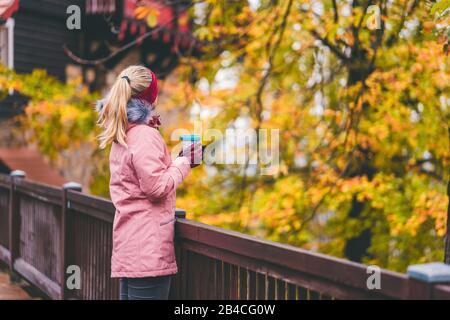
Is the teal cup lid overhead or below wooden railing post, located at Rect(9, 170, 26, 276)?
overhead

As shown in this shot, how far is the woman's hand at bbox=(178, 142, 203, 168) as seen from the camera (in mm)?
3111

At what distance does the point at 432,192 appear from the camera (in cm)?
855

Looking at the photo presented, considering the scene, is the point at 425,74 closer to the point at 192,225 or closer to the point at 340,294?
the point at 192,225

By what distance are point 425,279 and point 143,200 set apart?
160 centimetres

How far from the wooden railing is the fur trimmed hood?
2.24 ft

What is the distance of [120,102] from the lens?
9.75ft

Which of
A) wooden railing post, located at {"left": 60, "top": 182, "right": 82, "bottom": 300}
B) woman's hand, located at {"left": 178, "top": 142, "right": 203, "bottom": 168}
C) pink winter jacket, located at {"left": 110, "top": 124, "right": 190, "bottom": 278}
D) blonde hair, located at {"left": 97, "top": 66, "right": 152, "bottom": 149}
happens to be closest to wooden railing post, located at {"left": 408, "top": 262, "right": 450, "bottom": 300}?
pink winter jacket, located at {"left": 110, "top": 124, "right": 190, "bottom": 278}

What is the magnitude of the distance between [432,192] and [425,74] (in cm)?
175

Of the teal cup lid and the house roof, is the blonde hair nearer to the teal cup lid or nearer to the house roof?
the teal cup lid

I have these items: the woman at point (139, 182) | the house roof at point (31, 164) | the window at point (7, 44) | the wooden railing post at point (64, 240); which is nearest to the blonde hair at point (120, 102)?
the woman at point (139, 182)

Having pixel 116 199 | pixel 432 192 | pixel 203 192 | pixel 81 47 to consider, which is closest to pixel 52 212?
pixel 116 199

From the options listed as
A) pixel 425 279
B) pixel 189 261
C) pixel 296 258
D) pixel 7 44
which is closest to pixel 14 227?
pixel 189 261

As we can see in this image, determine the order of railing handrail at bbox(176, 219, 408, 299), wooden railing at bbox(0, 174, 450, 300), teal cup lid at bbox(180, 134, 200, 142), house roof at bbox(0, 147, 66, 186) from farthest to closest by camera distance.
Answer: house roof at bbox(0, 147, 66, 186)
teal cup lid at bbox(180, 134, 200, 142)
wooden railing at bbox(0, 174, 450, 300)
railing handrail at bbox(176, 219, 408, 299)

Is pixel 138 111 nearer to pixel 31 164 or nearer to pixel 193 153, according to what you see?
pixel 193 153
